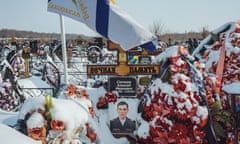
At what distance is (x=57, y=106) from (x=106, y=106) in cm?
187

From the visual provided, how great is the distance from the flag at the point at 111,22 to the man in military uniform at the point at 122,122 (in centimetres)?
77

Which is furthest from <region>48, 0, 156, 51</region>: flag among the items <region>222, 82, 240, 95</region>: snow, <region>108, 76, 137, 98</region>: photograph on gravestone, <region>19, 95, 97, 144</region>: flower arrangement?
<region>19, 95, 97, 144</region>: flower arrangement

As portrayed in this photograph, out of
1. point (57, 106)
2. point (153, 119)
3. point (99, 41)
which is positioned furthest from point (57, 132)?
point (99, 41)

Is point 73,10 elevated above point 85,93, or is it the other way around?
point 73,10

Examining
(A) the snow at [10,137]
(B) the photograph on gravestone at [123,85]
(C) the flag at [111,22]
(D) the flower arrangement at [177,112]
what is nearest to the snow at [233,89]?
(D) the flower arrangement at [177,112]

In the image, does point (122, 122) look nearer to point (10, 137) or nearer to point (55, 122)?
point (55, 122)

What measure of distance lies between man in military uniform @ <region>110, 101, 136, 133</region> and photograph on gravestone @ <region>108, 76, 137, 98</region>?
0.50 feet

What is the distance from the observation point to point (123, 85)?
5082mm

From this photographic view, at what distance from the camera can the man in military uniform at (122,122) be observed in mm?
4930

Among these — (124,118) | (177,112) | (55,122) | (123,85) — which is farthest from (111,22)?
(55,122)

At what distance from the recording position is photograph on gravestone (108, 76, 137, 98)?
16.5 feet

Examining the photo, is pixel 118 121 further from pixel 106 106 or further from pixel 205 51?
pixel 205 51

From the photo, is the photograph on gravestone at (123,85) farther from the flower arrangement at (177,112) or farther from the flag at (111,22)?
the flower arrangement at (177,112)

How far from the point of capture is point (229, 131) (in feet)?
15.1
